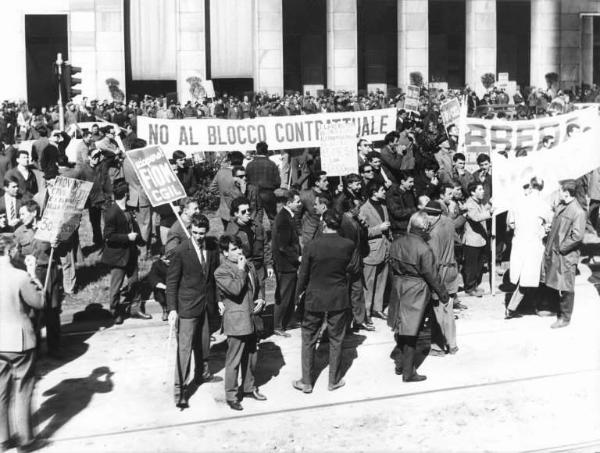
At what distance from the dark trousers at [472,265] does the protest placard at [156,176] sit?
190 inches

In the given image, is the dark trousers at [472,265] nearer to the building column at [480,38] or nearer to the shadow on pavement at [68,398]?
the shadow on pavement at [68,398]

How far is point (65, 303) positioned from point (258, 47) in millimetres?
26876

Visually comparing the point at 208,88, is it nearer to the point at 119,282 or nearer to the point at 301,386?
the point at 119,282

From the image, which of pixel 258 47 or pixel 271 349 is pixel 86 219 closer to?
pixel 271 349

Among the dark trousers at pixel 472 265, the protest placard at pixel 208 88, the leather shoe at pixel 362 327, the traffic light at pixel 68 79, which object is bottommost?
the leather shoe at pixel 362 327

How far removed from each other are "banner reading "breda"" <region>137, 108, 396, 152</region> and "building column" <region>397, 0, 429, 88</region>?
24.5m

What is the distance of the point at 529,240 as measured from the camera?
504 inches

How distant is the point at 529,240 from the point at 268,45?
2776 centimetres

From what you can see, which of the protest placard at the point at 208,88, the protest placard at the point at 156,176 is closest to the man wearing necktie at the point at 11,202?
the protest placard at the point at 156,176

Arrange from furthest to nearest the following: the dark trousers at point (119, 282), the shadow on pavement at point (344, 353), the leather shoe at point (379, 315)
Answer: the leather shoe at point (379, 315)
the dark trousers at point (119, 282)
the shadow on pavement at point (344, 353)

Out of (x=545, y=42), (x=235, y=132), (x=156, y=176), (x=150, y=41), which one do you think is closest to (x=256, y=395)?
(x=156, y=176)

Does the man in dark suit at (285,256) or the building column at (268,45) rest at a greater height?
the building column at (268,45)

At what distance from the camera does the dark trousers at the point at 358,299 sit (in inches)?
472

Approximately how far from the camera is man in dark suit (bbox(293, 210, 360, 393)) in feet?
32.8
